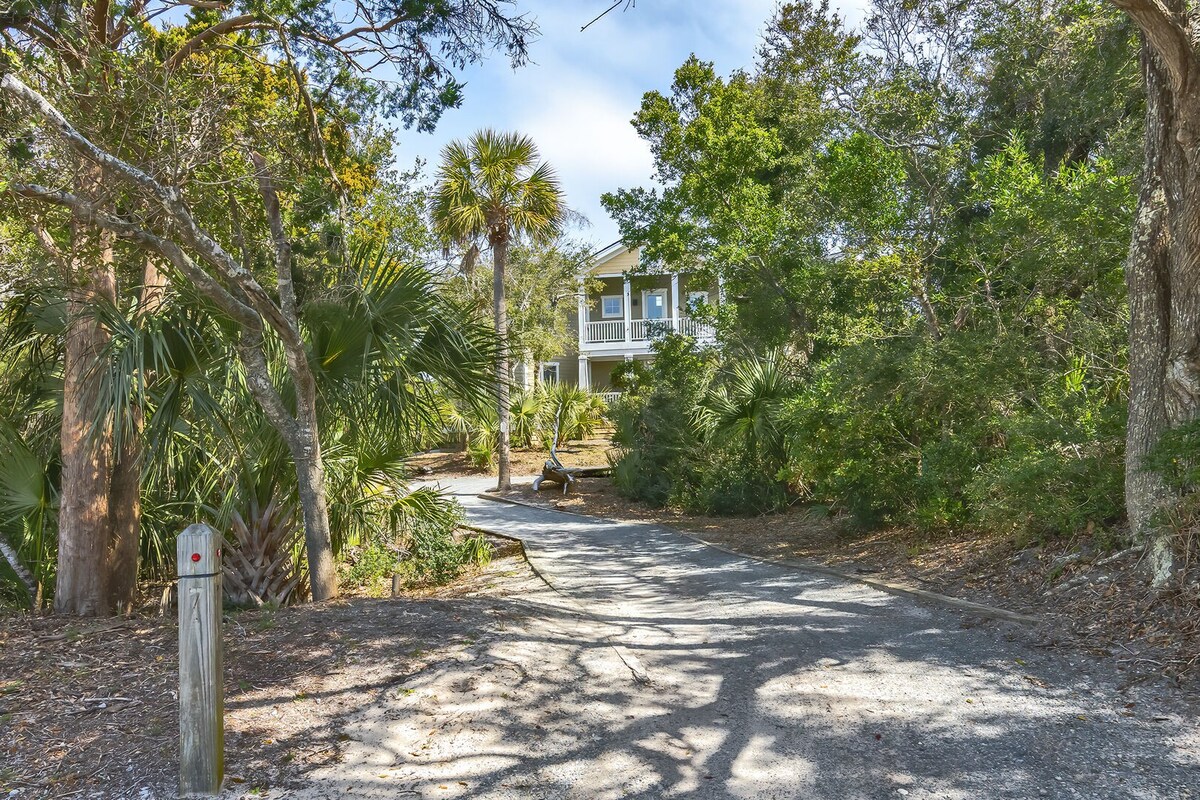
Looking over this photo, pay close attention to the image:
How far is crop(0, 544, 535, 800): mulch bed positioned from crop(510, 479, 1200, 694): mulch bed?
3.86m

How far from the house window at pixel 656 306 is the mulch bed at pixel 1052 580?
22.4 meters

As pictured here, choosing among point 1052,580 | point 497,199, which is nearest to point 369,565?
point 1052,580

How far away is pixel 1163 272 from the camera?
246 inches

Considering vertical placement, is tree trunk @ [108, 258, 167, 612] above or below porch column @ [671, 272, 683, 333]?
below

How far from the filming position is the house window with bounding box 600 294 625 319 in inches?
1344

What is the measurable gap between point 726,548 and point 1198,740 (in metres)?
6.94

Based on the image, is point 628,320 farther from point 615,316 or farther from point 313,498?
point 313,498

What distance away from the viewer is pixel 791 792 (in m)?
3.53

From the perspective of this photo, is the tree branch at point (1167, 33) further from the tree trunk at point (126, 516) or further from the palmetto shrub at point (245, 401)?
the tree trunk at point (126, 516)

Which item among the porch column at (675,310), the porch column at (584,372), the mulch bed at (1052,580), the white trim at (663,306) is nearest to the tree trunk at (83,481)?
the mulch bed at (1052,580)

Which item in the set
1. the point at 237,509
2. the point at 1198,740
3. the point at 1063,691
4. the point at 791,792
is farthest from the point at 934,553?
the point at 237,509

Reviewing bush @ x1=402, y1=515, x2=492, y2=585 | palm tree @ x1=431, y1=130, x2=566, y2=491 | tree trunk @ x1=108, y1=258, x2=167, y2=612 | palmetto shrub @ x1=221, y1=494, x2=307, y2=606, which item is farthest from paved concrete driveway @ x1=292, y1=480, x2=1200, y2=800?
palm tree @ x1=431, y1=130, x2=566, y2=491

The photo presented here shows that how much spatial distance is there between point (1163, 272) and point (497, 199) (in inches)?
556

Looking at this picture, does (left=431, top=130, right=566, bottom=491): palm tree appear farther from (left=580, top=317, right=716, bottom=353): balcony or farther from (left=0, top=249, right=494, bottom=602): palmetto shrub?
(left=580, top=317, right=716, bottom=353): balcony
